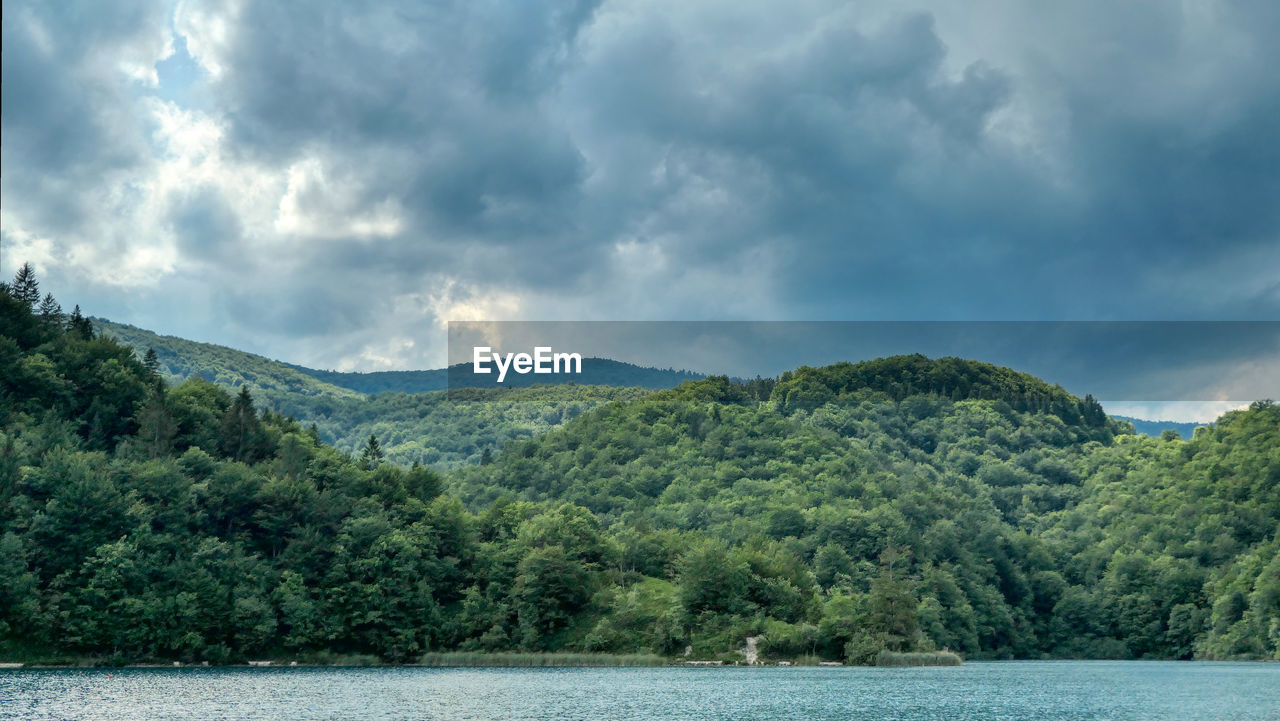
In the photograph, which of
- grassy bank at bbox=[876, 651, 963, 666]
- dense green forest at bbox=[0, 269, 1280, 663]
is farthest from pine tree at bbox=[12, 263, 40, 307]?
grassy bank at bbox=[876, 651, 963, 666]

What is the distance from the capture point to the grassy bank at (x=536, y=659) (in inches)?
4926

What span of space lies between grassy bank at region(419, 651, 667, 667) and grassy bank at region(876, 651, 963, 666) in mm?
24308

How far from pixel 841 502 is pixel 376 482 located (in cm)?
8085

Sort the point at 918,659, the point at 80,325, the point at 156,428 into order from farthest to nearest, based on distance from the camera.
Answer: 1. the point at 80,325
2. the point at 918,659
3. the point at 156,428

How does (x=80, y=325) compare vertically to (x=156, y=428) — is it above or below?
above

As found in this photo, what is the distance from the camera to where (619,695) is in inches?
3206

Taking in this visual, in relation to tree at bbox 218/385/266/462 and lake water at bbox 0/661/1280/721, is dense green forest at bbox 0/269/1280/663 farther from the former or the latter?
lake water at bbox 0/661/1280/721

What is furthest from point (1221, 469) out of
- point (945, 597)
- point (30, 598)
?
point (30, 598)

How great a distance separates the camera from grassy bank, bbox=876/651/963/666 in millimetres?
130000

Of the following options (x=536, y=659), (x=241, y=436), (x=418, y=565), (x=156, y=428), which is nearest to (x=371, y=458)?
(x=241, y=436)

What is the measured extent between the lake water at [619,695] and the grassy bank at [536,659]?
9.77 meters

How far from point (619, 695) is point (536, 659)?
4612 cm

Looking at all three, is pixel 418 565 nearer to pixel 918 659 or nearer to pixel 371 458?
pixel 371 458

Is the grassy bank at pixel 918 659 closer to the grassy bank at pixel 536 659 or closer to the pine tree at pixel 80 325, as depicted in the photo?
the grassy bank at pixel 536 659
